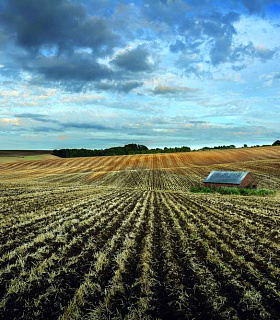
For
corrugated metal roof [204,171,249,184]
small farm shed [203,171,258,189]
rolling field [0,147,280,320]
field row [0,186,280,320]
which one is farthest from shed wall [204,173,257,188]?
field row [0,186,280,320]

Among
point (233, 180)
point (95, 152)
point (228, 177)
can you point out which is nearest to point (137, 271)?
point (233, 180)

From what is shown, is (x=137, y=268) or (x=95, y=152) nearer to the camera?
(x=137, y=268)

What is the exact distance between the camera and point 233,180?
42938 millimetres

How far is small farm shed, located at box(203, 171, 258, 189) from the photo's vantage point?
4227 cm

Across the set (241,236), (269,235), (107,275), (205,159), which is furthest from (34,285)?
(205,159)

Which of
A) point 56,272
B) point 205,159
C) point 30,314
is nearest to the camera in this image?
point 30,314

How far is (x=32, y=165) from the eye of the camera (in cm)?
9662

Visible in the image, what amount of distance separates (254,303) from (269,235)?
7138mm

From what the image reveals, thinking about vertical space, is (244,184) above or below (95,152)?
below

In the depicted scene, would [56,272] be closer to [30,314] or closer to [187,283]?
[30,314]

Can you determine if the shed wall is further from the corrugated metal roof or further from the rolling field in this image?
the rolling field

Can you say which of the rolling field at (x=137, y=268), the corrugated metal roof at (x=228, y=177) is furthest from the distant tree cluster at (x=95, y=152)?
the rolling field at (x=137, y=268)

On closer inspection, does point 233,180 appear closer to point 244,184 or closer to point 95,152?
point 244,184

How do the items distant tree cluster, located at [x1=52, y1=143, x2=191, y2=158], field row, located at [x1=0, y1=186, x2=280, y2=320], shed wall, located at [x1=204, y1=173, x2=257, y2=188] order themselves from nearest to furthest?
field row, located at [x1=0, y1=186, x2=280, y2=320] < shed wall, located at [x1=204, y1=173, x2=257, y2=188] < distant tree cluster, located at [x1=52, y1=143, x2=191, y2=158]
